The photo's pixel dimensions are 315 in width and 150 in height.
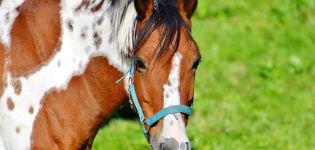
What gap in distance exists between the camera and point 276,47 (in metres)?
8.74

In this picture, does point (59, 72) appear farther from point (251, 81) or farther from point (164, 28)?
point (251, 81)

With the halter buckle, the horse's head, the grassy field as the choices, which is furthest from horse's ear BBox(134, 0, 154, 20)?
the grassy field

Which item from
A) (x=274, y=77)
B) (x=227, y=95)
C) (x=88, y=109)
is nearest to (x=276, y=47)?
(x=274, y=77)

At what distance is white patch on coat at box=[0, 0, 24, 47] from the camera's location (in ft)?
13.8

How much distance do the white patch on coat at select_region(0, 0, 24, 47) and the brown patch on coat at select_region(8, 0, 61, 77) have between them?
36 mm

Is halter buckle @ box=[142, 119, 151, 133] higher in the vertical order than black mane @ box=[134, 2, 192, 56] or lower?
lower

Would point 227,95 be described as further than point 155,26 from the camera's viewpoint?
Yes

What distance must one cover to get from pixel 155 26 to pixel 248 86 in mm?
4185

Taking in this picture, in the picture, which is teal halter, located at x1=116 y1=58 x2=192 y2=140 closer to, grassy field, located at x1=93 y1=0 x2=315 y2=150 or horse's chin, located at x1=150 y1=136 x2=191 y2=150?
horse's chin, located at x1=150 y1=136 x2=191 y2=150

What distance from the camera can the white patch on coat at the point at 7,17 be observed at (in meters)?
4.21

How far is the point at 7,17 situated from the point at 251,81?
4.12 m

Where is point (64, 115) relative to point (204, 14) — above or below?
above

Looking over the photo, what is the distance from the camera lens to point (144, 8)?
3.83 m

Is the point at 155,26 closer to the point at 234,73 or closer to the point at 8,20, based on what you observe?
the point at 8,20
